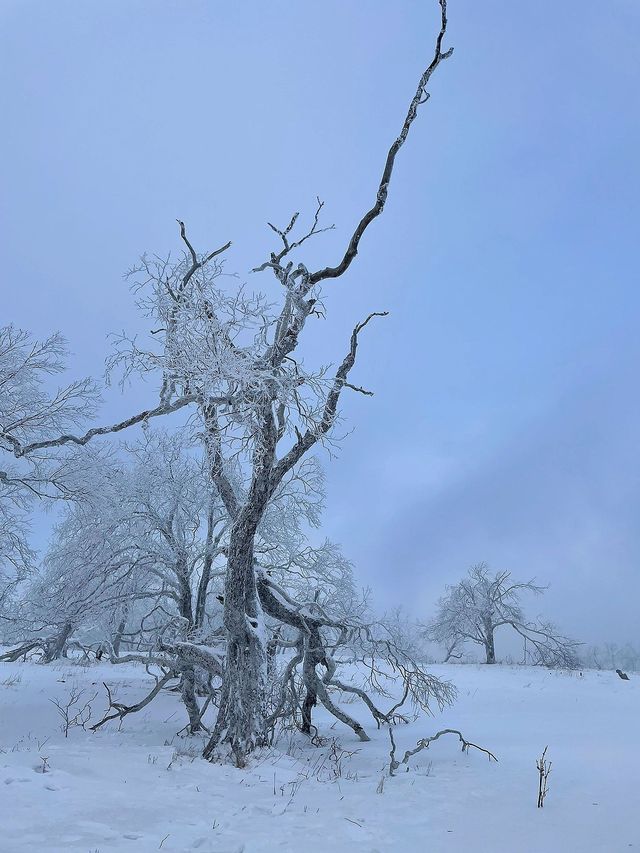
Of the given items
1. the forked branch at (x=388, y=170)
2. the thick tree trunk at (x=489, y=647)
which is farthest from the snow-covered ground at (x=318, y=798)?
the thick tree trunk at (x=489, y=647)

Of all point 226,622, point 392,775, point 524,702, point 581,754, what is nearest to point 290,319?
point 226,622

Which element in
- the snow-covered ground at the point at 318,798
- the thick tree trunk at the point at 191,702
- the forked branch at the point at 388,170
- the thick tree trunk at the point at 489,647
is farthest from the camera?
the thick tree trunk at the point at 489,647

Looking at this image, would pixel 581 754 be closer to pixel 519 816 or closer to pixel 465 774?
pixel 465 774

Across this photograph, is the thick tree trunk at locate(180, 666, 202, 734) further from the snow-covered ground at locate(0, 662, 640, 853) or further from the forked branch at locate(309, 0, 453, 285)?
the forked branch at locate(309, 0, 453, 285)

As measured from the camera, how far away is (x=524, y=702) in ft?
48.4

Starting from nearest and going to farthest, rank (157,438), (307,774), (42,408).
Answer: (307,774), (42,408), (157,438)

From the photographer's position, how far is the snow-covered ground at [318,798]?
3.85 m

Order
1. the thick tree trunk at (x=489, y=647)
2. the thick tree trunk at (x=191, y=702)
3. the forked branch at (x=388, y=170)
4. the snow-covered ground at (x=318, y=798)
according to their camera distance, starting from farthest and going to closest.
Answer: the thick tree trunk at (x=489, y=647) → the thick tree trunk at (x=191, y=702) → the forked branch at (x=388, y=170) → the snow-covered ground at (x=318, y=798)

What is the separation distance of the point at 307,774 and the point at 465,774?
2.12 m

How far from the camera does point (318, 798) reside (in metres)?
5.46

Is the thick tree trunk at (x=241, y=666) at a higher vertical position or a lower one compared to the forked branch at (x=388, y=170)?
lower

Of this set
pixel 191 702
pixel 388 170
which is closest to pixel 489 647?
pixel 191 702

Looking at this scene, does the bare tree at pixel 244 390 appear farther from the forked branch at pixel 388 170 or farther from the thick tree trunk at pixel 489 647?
the thick tree trunk at pixel 489 647

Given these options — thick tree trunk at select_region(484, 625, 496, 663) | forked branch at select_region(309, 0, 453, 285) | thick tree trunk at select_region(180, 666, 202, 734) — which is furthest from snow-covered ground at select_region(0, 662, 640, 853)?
thick tree trunk at select_region(484, 625, 496, 663)
